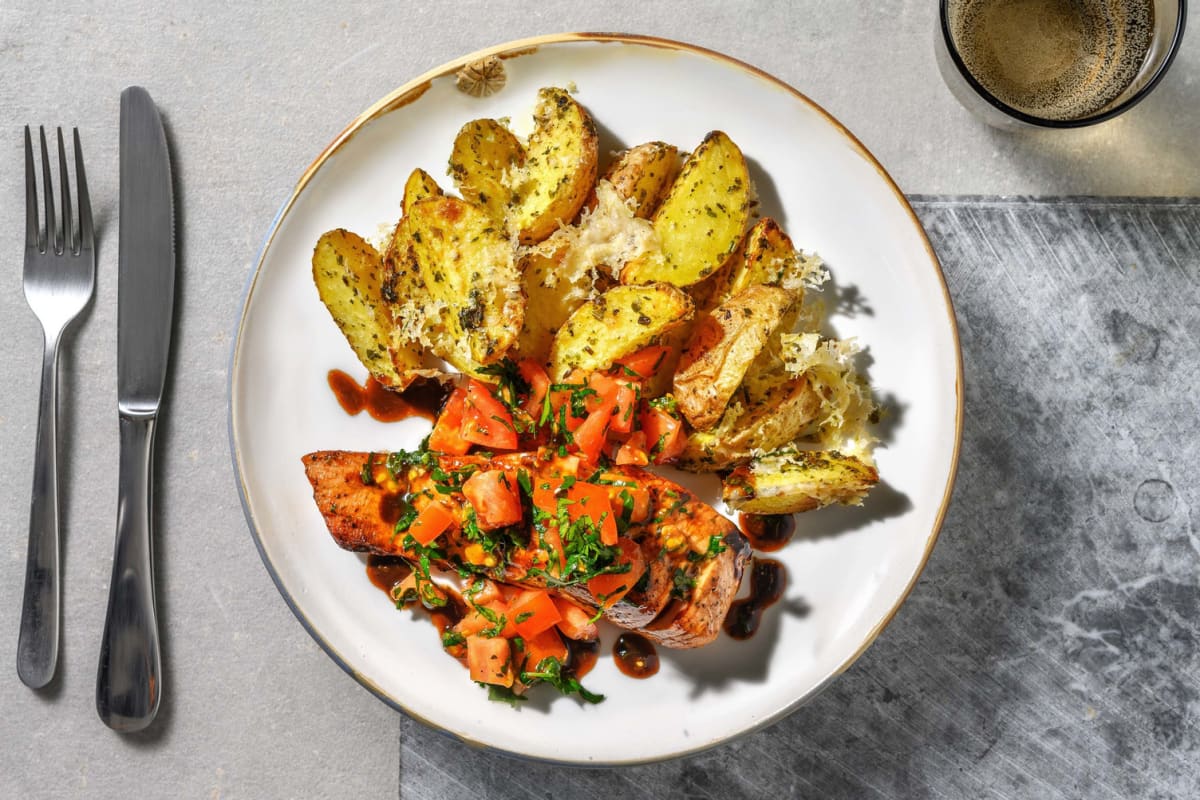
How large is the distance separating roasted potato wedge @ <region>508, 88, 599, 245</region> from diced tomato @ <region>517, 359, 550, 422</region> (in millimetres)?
301

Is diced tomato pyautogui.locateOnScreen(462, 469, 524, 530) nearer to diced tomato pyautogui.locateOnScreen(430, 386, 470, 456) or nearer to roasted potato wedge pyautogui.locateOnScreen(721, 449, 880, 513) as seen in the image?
diced tomato pyautogui.locateOnScreen(430, 386, 470, 456)

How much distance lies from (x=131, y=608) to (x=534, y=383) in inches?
53.2

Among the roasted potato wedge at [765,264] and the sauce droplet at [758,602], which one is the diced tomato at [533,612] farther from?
the roasted potato wedge at [765,264]

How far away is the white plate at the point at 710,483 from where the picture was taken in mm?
2227

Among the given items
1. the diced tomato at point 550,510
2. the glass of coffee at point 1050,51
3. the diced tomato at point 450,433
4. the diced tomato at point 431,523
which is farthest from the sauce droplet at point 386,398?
the glass of coffee at point 1050,51

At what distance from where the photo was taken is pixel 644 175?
2143 millimetres

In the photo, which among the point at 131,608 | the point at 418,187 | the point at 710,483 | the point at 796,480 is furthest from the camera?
the point at 131,608

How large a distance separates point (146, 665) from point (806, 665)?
182cm

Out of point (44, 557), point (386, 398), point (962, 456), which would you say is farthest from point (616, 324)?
point (44, 557)

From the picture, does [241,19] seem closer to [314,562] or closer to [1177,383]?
[314,562]

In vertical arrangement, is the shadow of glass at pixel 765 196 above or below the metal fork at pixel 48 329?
above

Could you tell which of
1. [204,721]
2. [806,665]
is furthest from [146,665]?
[806,665]

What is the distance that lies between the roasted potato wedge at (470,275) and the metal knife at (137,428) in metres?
0.92

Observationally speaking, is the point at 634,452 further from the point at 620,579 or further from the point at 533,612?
the point at 533,612
